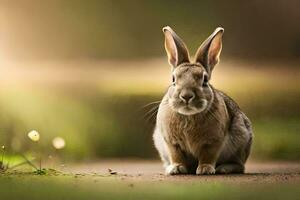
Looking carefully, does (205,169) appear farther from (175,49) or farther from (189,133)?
(175,49)

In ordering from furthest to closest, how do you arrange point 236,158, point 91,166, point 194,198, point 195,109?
point 91,166 < point 236,158 < point 195,109 < point 194,198

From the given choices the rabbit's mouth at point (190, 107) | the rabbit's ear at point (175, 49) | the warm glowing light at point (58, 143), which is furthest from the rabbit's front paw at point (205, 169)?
the warm glowing light at point (58, 143)

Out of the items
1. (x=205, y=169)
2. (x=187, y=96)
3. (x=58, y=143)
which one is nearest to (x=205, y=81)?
(x=187, y=96)

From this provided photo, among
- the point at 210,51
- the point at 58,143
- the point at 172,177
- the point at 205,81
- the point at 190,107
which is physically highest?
the point at 210,51

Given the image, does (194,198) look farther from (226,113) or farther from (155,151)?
(155,151)

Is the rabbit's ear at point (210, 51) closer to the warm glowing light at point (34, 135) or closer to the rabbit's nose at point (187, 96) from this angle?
the rabbit's nose at point (187, 96)

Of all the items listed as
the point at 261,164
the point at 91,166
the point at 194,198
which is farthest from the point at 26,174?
the point at 261,164

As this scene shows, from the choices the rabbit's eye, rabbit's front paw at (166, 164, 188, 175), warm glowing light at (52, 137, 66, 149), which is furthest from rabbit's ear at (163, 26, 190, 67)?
warm glowing light at (52, 137, 66, 149)
